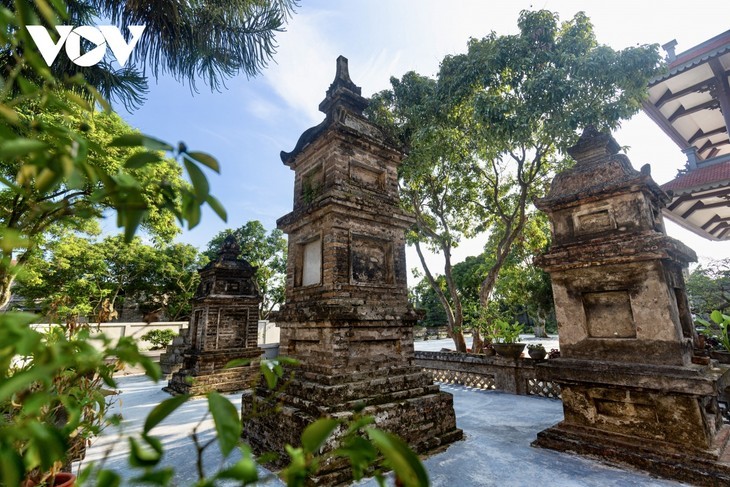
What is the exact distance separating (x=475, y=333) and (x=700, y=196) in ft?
23.5

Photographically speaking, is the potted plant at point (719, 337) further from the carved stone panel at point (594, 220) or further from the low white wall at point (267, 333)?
the low white wall at point (267, 333)

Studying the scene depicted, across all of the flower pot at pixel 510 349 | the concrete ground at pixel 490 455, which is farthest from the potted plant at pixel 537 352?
the concrete ground at pixel 490 455

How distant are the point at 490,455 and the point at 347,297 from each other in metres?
2.96

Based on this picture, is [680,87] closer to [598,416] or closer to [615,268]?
[615,268]

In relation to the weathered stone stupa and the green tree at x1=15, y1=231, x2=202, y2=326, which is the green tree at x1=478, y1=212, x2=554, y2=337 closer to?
the weathered stone stupa

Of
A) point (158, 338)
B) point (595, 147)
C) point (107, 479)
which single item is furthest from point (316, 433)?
point (158, 338)

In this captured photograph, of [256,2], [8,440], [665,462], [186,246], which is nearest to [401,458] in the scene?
[8,440]

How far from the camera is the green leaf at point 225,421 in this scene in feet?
2.16

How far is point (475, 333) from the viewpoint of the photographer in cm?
1186

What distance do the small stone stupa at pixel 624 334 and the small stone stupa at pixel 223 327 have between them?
26.2 feet

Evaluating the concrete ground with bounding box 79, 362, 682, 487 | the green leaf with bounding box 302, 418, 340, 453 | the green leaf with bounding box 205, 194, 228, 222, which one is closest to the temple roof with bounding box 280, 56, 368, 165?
the concrete ground with bounding box 79, 362, 682, 487

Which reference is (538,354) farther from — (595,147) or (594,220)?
(595,147)

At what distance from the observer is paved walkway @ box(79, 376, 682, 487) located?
4.00 m

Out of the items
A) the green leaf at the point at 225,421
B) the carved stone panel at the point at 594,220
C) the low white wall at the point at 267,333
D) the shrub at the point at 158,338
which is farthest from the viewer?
the low white wall at the point at 267,333
